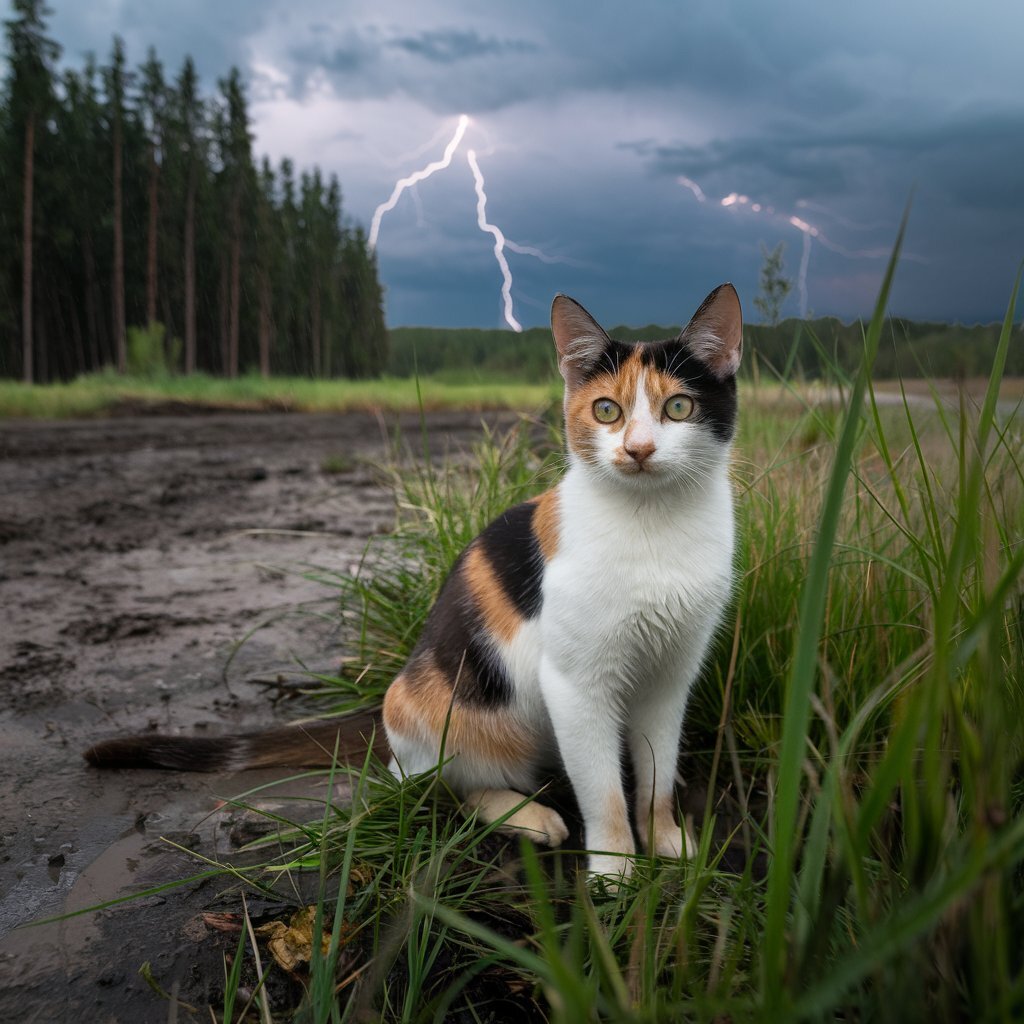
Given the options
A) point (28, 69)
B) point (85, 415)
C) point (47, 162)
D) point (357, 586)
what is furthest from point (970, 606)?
point (47, 162)

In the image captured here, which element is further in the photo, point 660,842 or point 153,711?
point 153,711

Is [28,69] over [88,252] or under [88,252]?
over

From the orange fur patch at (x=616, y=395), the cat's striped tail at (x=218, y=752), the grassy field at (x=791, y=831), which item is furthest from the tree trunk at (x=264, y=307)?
the orange fur patch at (x=616, y=395)

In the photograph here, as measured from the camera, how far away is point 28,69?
2078cm

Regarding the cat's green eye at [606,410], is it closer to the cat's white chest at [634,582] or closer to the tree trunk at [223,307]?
the cat's white chest at [634,582]

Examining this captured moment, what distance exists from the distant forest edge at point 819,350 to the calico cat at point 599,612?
0.98ft

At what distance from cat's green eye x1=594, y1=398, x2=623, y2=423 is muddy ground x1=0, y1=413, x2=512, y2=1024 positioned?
134 cm

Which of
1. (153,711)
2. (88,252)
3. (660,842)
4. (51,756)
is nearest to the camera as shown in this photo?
(660,842)

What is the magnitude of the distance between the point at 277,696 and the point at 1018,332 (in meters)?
2.51

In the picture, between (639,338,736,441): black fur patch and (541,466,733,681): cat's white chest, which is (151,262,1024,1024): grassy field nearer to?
(541,466,733,681): cat's white chest

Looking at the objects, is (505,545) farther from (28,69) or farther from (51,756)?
(28,69)

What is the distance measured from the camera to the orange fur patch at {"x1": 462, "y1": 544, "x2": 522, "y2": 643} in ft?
6.46

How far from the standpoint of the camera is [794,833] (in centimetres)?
84

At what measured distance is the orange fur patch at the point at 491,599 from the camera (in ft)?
6.46
